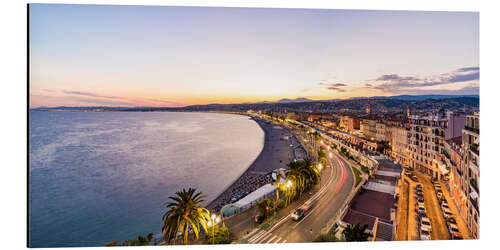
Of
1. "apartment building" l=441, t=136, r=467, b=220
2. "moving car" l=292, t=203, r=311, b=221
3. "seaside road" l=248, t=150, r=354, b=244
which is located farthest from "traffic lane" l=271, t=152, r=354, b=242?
"apartment building" l=441, t=136, r=467, b=220

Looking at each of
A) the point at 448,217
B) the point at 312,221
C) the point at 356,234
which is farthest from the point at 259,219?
the point at 448,217

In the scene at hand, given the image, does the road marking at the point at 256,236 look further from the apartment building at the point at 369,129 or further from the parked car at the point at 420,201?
the apartment building at the point at 369,129

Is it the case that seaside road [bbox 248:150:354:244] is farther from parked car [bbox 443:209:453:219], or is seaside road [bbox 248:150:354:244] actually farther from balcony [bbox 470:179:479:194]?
balcony [bbox 470:179:479:194]

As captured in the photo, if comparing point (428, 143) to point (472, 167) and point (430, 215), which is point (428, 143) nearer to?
point (430, 215)

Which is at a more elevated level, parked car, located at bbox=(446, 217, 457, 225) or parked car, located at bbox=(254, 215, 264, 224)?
parked car, located at bbox=(254, 215, 264, 224)

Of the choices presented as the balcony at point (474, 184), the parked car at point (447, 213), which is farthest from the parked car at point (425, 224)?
the balcony at point (474, 184)
